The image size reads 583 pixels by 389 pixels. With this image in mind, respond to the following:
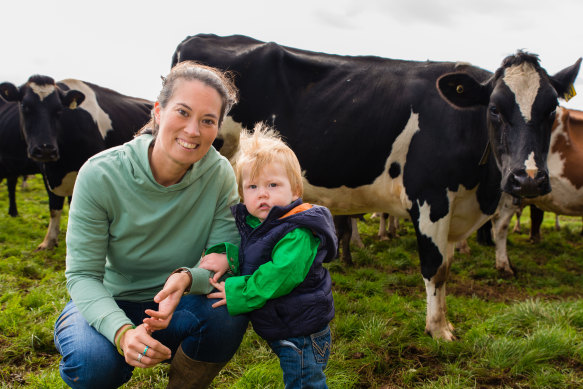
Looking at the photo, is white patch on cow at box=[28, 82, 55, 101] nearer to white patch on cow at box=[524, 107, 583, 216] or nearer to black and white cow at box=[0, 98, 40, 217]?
black and white cow at box=[0, 98, 40, 217]

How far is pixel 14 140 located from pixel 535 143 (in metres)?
8.05

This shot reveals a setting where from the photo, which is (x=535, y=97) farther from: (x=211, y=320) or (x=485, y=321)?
(x=211, y=320)

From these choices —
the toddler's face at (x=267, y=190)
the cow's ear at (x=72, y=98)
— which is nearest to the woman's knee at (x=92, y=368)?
the toddler's face at (x=267, y=190)

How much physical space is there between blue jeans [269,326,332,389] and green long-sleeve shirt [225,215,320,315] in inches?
9.6

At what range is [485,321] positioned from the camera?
4.07 meters

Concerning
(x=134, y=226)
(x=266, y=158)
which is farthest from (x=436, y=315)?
(x=134, y=226)

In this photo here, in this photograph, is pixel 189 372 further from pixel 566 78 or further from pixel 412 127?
pixel 566 78

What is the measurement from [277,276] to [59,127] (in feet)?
18.5

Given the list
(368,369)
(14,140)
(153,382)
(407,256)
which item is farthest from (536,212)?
(14,140)

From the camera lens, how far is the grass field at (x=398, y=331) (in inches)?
119

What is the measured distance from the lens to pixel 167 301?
1903mm

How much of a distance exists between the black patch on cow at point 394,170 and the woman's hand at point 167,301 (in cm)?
252

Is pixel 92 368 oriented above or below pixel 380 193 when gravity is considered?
below

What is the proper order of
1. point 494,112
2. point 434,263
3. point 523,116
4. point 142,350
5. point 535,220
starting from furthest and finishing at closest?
point 535,220 → point 434,263 → point 494,112 → point 523,116 → point 142,350
